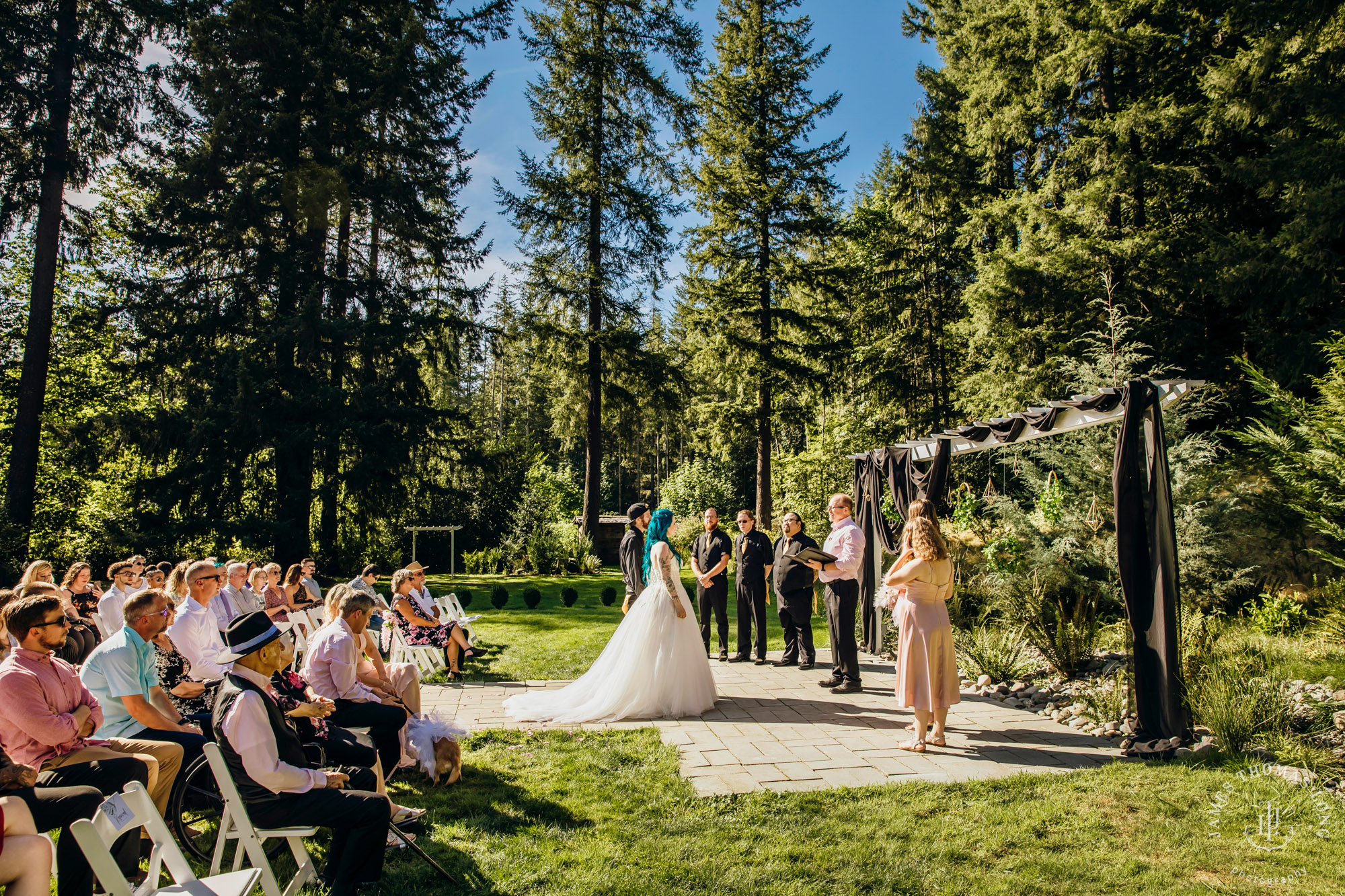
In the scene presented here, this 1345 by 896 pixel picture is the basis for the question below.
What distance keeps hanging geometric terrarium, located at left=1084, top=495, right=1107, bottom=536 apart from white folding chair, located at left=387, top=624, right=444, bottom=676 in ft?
Result: 27.8

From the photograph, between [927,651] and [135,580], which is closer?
[927,651]

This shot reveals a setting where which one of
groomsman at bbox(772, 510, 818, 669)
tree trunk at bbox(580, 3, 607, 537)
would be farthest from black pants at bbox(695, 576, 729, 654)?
tree trunk at bbox(580, 3, 607, 537)

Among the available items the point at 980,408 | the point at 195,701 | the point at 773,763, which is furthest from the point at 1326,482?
the point at 195,701

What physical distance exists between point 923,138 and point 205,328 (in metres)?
20.0

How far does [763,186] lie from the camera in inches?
908

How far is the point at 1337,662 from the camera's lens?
6.84 metres

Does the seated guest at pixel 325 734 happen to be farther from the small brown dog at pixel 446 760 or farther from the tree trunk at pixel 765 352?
the tree trunk at pixel 765 352

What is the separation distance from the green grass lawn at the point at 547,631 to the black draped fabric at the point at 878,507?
980 millimetres

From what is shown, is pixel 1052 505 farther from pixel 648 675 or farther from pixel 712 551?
pixel 648 675

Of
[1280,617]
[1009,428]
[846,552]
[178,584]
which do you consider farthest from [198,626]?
[1280,617]

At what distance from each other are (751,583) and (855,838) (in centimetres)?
524

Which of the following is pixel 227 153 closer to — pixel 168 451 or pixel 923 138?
pixel 168 451

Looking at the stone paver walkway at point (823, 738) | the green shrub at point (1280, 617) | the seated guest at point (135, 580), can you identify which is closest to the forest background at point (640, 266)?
the green shrub at point (1280, 617)

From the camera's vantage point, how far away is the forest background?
39.6ft
